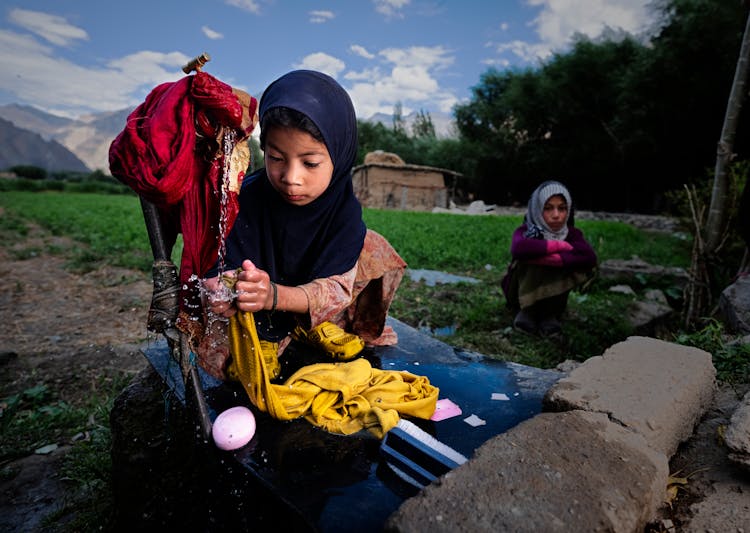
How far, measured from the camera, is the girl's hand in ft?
4.94

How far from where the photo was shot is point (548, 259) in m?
4.07

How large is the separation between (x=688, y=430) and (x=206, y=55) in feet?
7.12

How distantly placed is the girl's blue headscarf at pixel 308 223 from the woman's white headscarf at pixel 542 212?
8.26 feet

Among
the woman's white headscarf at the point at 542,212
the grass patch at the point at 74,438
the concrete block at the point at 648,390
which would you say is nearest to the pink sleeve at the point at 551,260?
the woman's white headscarf at the point at 542,212

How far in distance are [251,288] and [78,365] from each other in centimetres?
294

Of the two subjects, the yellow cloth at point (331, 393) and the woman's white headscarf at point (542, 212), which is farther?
the woman's white headscarf at point (542, 212)

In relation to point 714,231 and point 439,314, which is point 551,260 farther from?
point 714,231

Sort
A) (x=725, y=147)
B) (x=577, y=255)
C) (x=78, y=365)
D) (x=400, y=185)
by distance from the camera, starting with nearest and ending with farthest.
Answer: (x=78, y=365), (x=725, y=147), (x=577, y=255), (x=400, y=185)

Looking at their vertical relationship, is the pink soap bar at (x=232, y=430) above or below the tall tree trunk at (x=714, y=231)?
below

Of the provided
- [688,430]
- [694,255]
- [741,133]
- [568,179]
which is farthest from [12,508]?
[568,179]

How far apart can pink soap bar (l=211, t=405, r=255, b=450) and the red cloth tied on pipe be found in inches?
16.9

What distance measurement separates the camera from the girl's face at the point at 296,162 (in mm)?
1692

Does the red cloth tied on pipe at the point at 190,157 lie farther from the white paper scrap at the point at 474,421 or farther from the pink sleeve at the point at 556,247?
the pink sleeve at the point at 556,247

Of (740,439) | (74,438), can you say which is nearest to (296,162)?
(740,439)
